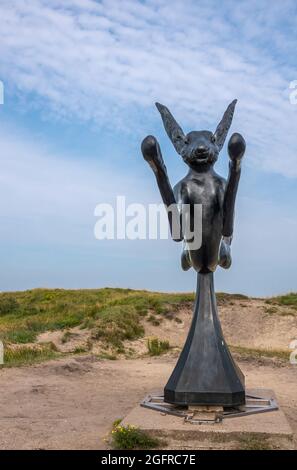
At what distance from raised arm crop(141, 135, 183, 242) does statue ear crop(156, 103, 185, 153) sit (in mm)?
672

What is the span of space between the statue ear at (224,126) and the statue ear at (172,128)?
419 mm

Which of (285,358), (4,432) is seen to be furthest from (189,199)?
(285,358)

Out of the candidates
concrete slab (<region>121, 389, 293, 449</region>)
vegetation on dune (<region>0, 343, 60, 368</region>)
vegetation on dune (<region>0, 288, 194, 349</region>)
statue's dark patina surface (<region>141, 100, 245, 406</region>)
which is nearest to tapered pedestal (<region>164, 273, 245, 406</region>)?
statue's dark patina surface (<region>141, 100, 245, 406</region>)

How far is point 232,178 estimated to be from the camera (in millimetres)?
5180

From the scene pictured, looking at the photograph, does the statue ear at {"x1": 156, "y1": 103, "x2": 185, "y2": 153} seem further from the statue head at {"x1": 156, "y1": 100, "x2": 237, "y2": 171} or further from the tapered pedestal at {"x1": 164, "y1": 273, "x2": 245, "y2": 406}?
the tapered pedestal at {"x1": 164, "y1": 273, "x2": 245, "y2": 406}

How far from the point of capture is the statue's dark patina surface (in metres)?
5.48

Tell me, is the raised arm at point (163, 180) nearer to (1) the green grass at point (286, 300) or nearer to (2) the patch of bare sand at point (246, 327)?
(2) the patch of bare sand at point (246, 327)

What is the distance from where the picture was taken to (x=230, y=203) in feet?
17.7

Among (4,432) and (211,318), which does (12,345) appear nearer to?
(4,432)

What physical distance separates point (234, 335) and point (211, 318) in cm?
1167

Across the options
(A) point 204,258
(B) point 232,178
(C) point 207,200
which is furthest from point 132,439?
(B) point 232,178

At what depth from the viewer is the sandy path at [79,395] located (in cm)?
555

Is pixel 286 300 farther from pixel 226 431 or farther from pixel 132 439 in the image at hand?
→ pixel 132 439

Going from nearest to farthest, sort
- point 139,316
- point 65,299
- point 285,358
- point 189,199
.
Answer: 1. point 189,199
2. point 285,358
3. point 139,316
4. point 65,299
